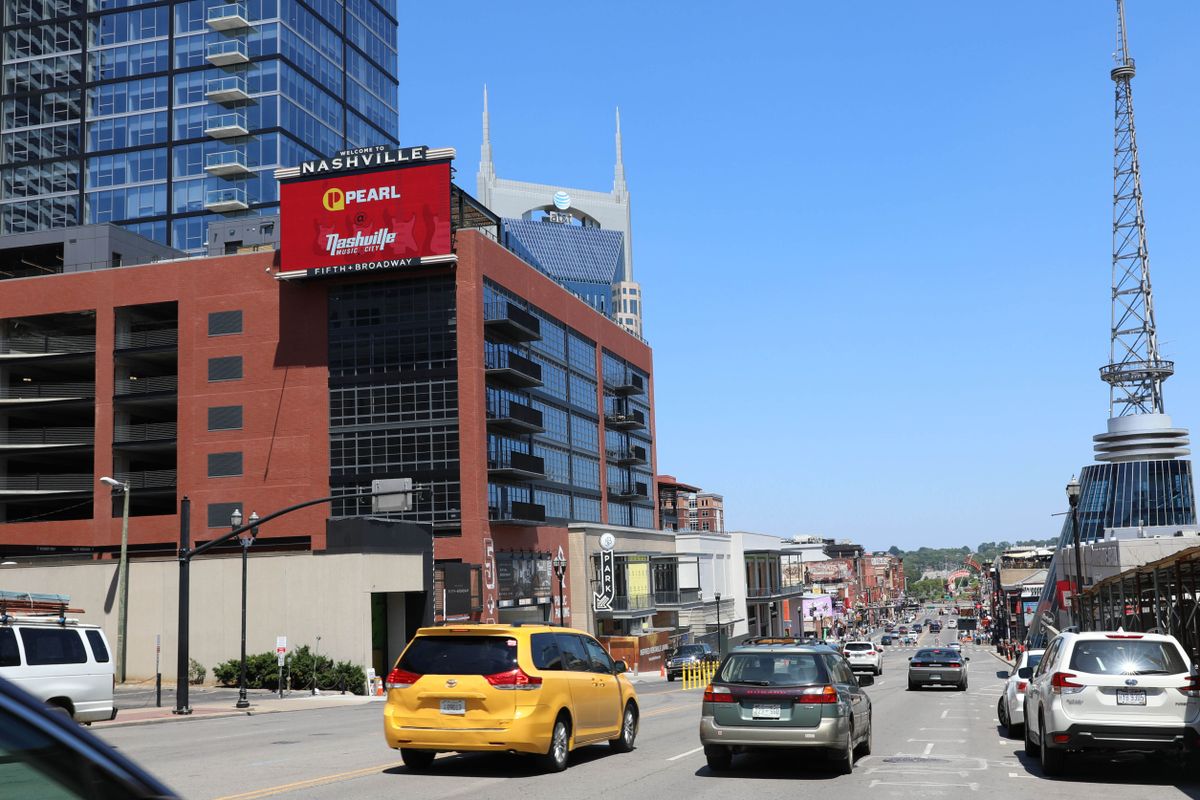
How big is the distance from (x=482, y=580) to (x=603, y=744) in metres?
44.1

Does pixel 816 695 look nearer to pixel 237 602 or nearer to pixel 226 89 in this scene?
pixel 237 602

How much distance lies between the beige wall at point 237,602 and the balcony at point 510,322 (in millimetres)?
18675

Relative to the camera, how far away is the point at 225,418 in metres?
69.9

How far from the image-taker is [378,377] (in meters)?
67.8

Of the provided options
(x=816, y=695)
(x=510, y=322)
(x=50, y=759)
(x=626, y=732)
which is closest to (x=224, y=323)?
(x=510, y=322)

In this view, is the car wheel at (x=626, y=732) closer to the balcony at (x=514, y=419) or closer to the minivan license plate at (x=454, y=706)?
the minivan license plate at (x=454, y=706)

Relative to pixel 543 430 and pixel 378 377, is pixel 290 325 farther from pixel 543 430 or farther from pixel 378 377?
pixel 543 430

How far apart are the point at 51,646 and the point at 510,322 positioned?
4795 cm

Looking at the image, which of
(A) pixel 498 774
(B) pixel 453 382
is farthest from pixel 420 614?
(A) pixel 498 774

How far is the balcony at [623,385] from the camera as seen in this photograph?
305 feet

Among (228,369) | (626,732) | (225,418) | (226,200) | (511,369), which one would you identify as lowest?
(626,732)

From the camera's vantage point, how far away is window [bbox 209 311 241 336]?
7044cm

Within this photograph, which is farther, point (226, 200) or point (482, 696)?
point (226, 200)

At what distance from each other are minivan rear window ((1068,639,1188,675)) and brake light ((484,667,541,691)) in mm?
7136
